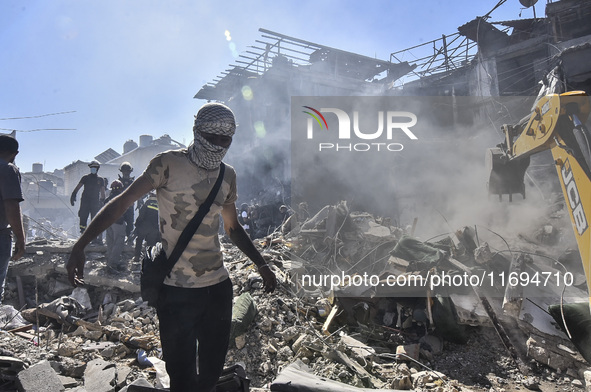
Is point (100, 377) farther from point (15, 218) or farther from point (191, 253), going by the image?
point (191, 253)

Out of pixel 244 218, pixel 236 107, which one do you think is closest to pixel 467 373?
pixel 244 218

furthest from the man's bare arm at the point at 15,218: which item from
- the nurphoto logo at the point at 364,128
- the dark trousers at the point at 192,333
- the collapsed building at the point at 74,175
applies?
the collapsed building at the point at 74,175

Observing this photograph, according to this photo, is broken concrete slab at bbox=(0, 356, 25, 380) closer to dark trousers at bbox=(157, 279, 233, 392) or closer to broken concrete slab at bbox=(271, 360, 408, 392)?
dark trousers at bbox=(157, 279, 233, 392)

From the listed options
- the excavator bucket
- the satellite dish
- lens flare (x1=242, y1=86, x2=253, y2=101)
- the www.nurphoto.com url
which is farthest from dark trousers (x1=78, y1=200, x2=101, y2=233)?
the satellite dish

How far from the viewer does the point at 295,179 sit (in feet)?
53.4

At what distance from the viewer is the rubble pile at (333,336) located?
2844 millimetres

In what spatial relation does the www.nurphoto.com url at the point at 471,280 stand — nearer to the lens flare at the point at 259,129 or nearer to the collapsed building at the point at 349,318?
the collapsed building at the point at 349,318

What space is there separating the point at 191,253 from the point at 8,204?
214 cm

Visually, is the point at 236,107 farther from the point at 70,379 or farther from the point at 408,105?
the point at 70,379

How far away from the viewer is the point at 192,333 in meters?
1.75

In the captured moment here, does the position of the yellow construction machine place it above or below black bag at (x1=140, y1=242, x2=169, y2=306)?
above

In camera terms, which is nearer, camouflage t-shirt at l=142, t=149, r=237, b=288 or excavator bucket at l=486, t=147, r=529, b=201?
camouflage t-shirt at l=142, t=149, r=237, b=288

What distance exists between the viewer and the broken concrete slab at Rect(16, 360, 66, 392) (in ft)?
7.24

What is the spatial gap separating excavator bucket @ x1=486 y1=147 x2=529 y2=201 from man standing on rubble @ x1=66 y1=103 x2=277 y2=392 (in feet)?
12.2
